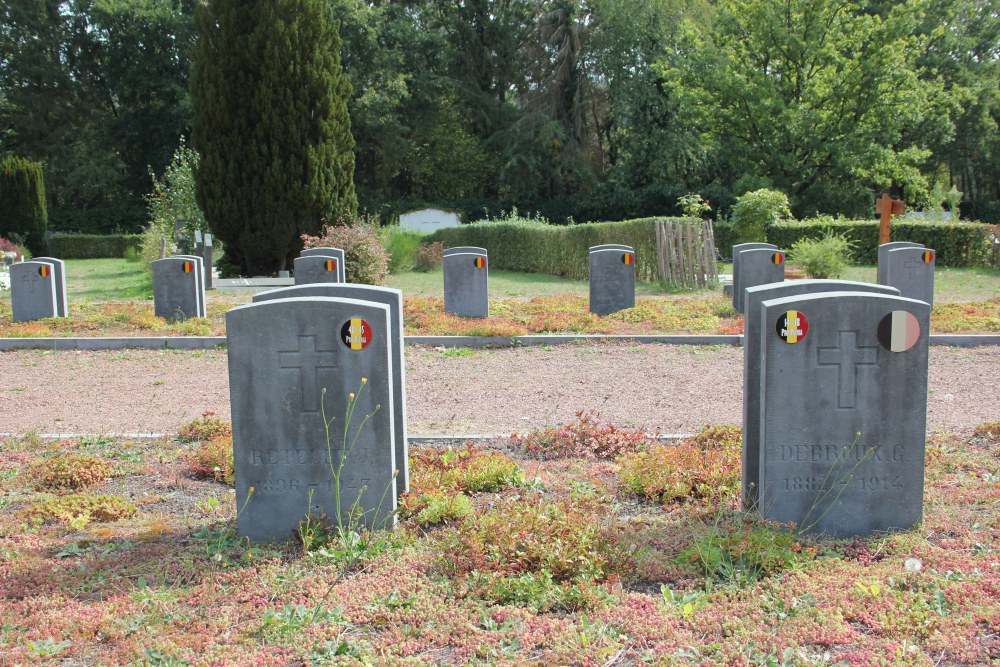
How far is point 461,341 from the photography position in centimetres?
1124

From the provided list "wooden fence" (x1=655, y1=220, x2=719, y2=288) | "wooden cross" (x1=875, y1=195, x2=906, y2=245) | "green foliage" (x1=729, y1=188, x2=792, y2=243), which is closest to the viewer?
"wooden cross" (x1=875, y1=195, x2=906, y2=245)

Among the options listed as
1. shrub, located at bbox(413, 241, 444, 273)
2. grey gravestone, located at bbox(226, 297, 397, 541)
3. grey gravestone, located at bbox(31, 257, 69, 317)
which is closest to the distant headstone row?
grey gravestone, located at bbox(31, 257, 69, 317)

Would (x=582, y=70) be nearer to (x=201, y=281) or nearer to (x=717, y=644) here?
(x=201, y=281)

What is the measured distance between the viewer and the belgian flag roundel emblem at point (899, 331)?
4008mm

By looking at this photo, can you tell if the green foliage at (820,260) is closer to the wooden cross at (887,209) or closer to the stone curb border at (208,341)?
the wooden cross at (887,209)

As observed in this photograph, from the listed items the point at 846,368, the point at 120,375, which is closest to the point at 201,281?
the point at 120,375

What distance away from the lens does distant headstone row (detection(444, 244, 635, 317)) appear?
1333 centimetres

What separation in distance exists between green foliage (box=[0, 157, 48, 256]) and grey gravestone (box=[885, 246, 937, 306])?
1202 inches

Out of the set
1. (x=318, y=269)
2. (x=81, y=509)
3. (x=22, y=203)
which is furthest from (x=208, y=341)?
(x=22, y=203)

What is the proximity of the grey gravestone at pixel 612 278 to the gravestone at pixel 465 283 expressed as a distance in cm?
175

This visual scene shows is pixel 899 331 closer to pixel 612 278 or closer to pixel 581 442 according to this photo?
pixel 581 442

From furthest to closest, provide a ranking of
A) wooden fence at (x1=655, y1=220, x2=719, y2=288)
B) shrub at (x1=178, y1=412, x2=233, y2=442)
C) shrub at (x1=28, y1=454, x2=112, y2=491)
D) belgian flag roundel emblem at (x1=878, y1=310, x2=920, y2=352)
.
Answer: wooden fence at (x1=655, y1=220, x2=719, y2=288) < shrub at (x1=178, y1=412, x2=233, y2=442) < shrub at (x1=28, y1=454, x2=112, y2=491) < belgian flag roundel emblem at (x1=878, y1=310, x2=920, y2=352)

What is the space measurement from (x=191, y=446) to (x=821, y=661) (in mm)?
4499

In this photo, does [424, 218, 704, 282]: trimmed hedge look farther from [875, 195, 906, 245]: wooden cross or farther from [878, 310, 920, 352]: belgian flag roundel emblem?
[878, 310, 920, 352]: belgian flag roundel emblem
